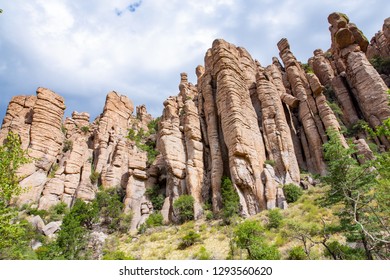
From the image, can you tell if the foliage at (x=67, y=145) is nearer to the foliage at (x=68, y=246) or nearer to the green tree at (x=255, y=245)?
the foliage at (x=68, y=246)

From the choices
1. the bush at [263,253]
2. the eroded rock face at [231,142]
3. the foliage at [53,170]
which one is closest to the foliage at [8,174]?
the bush at [263,253]

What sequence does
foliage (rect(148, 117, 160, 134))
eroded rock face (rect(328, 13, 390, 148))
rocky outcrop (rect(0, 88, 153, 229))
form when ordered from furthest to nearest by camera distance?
foliage (rect(148, 117, 160, 134))
rocky outcrop (rect(0, 88, 153, 229))
eroded rock face (rect(328, 13, 390, 148))

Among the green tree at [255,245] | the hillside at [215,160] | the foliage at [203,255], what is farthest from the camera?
the hillside at [215,160]

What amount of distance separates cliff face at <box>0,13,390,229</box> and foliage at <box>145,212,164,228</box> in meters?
1.20

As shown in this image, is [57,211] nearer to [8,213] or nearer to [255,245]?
[8,213]

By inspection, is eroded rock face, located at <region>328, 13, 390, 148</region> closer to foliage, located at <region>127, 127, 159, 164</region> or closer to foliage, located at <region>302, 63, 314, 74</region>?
foliage, located at <region>302, 63, 314, 74</region>

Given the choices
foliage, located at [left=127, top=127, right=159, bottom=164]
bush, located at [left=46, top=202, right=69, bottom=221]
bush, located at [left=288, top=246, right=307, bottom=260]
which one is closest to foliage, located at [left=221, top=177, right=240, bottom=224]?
bush, located at [left=288, top=246, right=307, bottom=260]

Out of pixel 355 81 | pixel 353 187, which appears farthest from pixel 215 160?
pixel 355 81

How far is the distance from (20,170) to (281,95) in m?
41.2

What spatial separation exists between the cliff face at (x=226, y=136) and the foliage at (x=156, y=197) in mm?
724

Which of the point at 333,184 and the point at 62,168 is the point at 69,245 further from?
the point at 62,168

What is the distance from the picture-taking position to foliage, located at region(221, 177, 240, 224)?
23609 millimetres

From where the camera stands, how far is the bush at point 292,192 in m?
25.0

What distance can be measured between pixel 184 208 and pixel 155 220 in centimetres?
406
